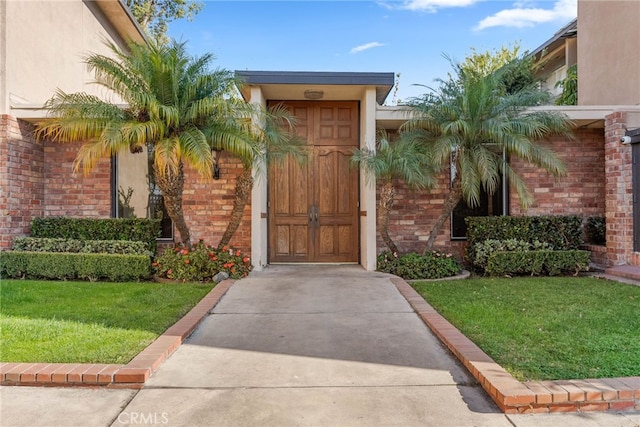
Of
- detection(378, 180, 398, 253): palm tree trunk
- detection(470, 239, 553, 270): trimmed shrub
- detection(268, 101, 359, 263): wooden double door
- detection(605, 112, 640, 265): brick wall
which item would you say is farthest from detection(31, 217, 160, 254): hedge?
detection(605, 112, 640, 265): brick wall

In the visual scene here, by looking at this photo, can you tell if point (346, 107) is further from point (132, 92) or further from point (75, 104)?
point (75, 104)

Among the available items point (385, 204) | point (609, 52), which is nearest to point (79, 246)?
point (385, 204)

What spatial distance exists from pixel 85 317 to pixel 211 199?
4.42m

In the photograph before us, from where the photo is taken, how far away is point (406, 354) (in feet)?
13.5

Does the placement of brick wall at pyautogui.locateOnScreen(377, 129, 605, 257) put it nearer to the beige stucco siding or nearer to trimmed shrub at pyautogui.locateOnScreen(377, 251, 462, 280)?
trimmed shrub at pyautogui.locateOnScreen(377, 251, 462, 280)

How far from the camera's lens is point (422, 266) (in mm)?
7871

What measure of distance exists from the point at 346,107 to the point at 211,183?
10.7 ft

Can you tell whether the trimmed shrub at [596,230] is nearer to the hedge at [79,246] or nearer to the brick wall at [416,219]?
the brick wall at [416,219]

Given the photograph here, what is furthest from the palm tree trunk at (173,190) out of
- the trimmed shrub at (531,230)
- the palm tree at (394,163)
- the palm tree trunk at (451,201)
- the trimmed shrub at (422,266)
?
the trimmed shrub at (531,230)

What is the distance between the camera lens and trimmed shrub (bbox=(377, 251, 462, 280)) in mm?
7840

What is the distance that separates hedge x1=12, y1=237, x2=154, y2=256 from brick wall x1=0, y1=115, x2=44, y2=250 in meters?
0.43

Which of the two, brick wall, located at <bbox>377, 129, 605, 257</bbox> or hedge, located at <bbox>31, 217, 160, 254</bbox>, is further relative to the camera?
brick wall, located at <bbox>377, 129, 605, 257</bbox>

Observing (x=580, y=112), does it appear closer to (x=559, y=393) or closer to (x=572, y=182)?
(x=572, y=182)

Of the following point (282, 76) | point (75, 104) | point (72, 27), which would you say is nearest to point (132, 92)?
point (75, 104)
